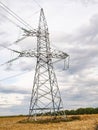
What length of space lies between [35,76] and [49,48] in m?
4.25

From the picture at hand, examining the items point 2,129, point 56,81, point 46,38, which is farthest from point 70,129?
point 46,38

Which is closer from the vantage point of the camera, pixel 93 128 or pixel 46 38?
pixel 93 128

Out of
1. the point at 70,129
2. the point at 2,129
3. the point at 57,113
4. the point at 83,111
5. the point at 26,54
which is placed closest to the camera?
the point at 70,129

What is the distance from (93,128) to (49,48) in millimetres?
16749

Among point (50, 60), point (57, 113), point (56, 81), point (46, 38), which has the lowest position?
point (57, 113)

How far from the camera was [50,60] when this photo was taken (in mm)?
44844

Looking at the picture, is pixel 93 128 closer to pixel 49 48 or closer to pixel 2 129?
pixel 2 129

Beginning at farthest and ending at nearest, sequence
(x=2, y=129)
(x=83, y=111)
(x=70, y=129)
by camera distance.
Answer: (x=83, y=111)
(x=2, y=129)
(x=70, y=129)

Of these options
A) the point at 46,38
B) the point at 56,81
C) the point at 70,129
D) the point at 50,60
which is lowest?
the point at 70,129

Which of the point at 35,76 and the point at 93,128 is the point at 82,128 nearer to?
the point at 93,128

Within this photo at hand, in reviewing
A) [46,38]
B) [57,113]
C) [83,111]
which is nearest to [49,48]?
[46,38]

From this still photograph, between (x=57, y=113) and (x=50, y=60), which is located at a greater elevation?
(x=50, y=60)

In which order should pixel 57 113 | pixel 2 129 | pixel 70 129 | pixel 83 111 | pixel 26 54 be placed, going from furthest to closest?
pixel 83 111 → pixel 57 113 → pixel 26 54 → pixel 2 129 → pixel 70 129

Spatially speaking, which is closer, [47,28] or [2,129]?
[2,129]
